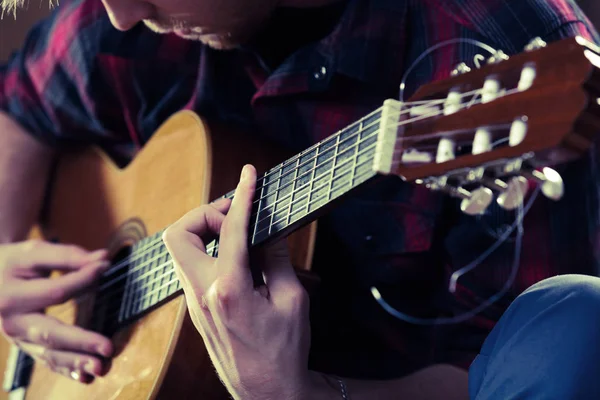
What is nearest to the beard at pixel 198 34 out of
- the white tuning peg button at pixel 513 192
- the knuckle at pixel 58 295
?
the knuckle at pixel 58 295

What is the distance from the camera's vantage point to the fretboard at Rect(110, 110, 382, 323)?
0.54 m

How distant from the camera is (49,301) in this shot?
2.97ft

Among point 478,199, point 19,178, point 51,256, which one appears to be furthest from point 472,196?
point 19,178

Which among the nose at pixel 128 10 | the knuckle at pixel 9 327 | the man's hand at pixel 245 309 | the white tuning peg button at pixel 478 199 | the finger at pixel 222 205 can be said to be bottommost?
the knuckle at pixel 9 327

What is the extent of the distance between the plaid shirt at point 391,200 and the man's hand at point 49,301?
0.90 ft

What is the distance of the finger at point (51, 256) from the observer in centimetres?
91

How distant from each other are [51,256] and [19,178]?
0.25 m

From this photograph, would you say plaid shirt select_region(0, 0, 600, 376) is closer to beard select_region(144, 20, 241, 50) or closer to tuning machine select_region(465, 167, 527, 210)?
beard select_region(144, 20, 241, 50)

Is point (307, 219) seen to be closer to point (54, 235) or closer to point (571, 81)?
point (571, 81)

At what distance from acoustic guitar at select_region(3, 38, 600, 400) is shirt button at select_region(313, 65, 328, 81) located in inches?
4.4

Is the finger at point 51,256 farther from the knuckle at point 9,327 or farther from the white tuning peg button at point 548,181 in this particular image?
the white tuning peg button at point 548,181

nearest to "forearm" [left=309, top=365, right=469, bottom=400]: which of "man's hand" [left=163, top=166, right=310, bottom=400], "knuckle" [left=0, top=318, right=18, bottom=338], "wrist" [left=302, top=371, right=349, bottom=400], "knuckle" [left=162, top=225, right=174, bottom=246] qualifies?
"wrist" [left=302, top=371, right=349, bottom=400]

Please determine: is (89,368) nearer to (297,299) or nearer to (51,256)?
(51,256)

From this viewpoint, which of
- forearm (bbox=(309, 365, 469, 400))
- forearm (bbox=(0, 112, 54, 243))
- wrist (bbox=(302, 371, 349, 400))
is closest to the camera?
wrist (bbox=(302, 371, 349, 400))
